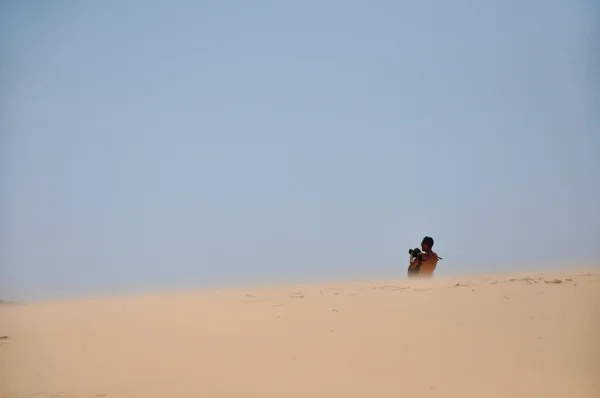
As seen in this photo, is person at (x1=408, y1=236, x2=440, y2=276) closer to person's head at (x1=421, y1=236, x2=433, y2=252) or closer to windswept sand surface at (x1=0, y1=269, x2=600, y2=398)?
person's head at (x1=421, y1=236, x2=433, y2=252)

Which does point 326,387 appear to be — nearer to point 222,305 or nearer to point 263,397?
point 263,397

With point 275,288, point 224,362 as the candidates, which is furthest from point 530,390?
point 275,288

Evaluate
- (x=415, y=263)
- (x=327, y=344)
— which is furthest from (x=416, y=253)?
(x=327, y=344)

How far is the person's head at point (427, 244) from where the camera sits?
10.5 m

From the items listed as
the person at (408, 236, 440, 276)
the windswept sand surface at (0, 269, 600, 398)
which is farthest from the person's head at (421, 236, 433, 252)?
the windswept sand surface at (0, 269, 600, 398)

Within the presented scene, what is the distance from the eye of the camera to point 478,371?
18.2ft

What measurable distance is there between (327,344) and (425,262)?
173 inches

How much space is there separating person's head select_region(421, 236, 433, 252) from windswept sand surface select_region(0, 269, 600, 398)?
2147 mm

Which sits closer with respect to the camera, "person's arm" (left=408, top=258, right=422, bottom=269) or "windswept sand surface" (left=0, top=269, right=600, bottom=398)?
"windswept sand surface" (left=0, top=269, right=600, bottom=398)

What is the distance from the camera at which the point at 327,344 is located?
6371 millimetres

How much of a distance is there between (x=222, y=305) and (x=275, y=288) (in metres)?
1.39

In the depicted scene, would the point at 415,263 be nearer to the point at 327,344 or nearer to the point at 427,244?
the point at 427,244

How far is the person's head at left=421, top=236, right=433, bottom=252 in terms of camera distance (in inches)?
413

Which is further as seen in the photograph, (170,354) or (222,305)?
(222,305)
